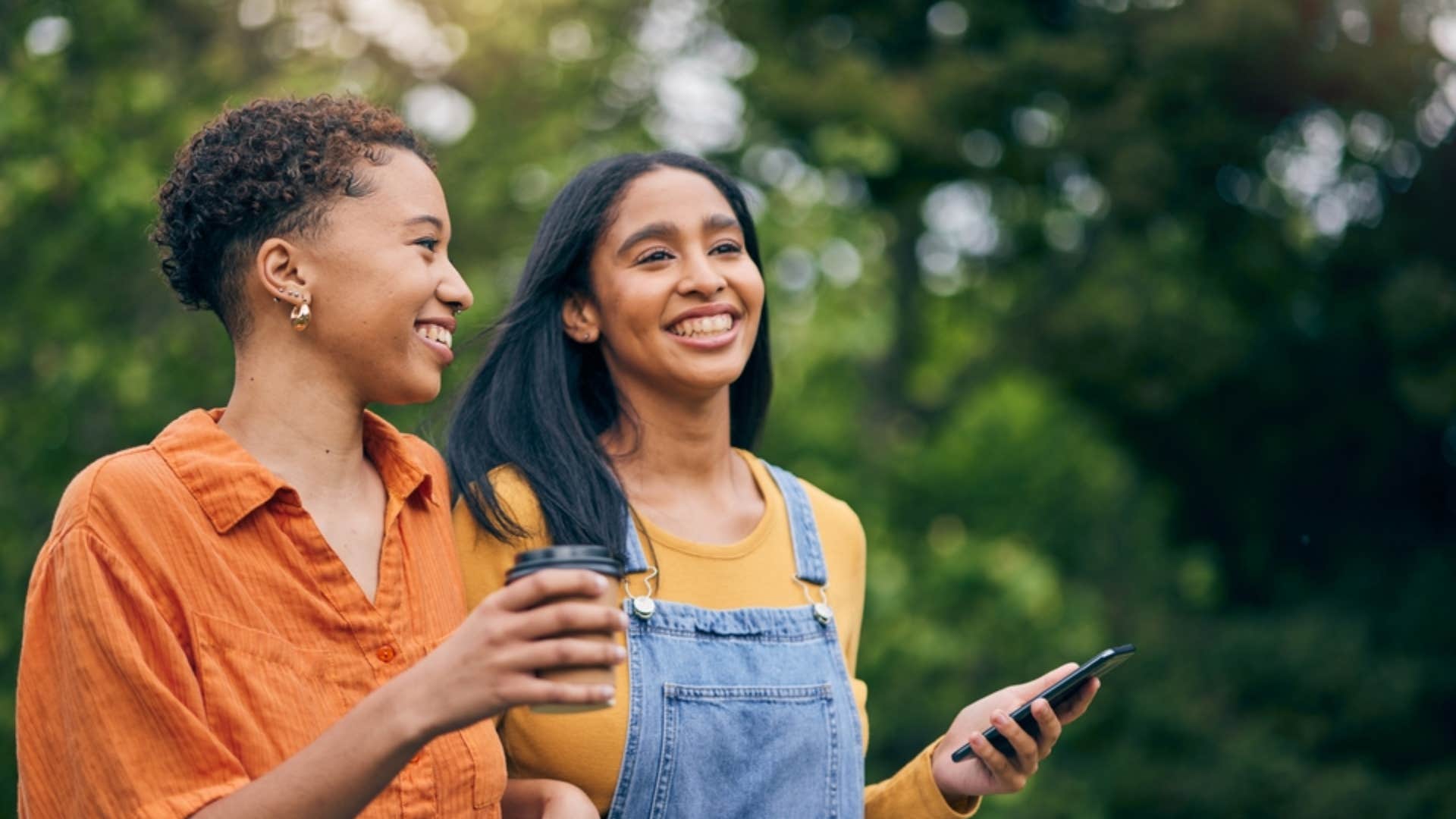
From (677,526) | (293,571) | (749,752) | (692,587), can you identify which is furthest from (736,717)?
(293,571)

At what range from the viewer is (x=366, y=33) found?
36.6ft

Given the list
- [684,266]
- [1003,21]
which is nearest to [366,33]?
[1003,21]

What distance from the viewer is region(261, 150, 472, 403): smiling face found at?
2295 millimetres

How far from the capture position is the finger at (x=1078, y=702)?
2.71 metres

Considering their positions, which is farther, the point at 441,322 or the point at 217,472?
the point at 441,322

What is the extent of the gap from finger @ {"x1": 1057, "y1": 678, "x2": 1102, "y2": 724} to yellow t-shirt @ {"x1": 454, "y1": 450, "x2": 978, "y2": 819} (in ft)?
1.21

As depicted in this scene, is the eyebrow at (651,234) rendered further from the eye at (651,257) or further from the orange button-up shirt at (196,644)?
the orange button-up shirt at (196,644)

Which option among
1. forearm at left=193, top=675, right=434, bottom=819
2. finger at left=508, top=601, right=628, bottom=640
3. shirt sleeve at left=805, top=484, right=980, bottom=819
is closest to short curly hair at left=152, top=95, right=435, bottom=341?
forearm at left=193, top=675, right=434, bottom=819

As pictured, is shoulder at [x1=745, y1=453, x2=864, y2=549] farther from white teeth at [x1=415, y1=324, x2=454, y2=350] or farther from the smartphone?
white teeth at [x1=415, y1=324, x2=454, y2=350]

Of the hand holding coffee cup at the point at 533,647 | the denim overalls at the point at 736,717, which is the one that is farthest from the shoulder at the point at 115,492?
the denim overalls at the point at 736,717

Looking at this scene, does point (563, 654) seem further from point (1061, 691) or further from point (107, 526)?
point (1061, 691)

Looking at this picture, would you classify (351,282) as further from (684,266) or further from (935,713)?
(935,713)

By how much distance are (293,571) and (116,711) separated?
32 centimetres

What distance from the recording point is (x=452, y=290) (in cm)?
241
